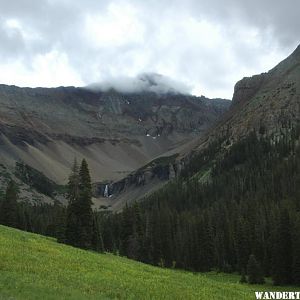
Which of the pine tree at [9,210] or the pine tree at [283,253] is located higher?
the pine tree at [9,210]

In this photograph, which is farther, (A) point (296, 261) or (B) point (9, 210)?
(B) point (9, 210)

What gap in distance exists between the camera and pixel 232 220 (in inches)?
5359

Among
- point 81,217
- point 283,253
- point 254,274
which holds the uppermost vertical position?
point 81,217

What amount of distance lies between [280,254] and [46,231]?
8598 centimetres

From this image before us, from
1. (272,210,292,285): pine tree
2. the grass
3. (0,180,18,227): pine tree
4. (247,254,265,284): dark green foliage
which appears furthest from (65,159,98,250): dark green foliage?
(0,180,18,227): pine tree

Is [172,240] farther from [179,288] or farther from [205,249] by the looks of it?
[179,288]

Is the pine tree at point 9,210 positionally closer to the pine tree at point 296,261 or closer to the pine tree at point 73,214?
the pine tree at point 73,214

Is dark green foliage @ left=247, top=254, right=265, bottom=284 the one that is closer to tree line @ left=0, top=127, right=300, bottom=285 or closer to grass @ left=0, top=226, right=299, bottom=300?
tree line @ left=0, top=127, right=300, bottom=285

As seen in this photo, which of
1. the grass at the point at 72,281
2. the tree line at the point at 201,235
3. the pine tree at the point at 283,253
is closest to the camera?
the grass at the point at 72,281

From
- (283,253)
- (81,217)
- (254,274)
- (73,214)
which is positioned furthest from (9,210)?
(283,253)


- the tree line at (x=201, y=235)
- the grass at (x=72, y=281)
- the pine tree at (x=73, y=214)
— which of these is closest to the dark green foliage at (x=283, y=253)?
the tree line at (x=201, y=235)

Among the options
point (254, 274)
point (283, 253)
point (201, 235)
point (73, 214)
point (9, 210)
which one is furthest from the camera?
point (201, 235)

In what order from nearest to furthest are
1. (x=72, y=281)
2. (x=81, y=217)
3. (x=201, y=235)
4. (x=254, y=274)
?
(x=72, y=281) → (x=81, y=217) → (x=254, y=274) → (x=201, y=235)

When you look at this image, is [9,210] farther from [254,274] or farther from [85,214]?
[254,274]
